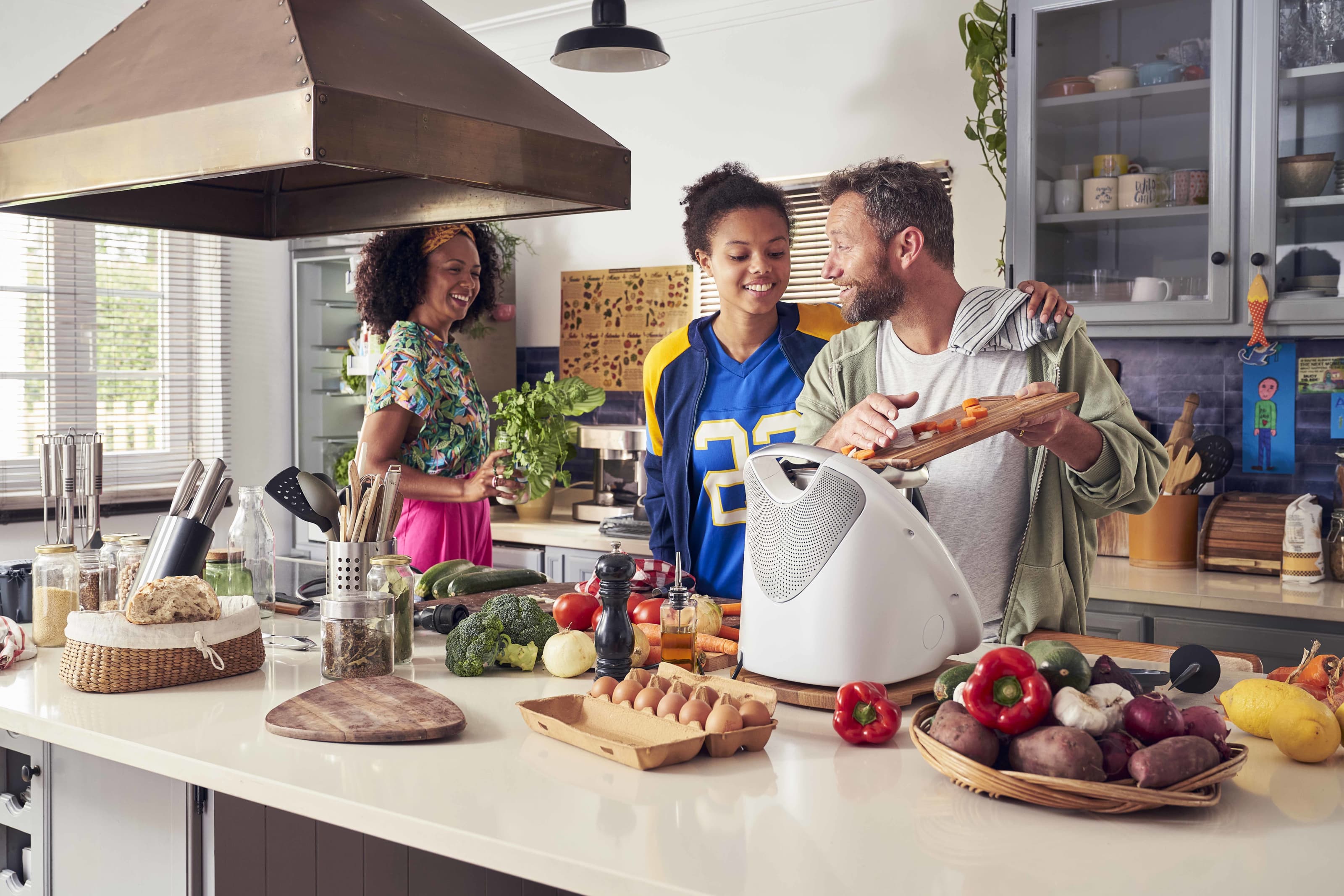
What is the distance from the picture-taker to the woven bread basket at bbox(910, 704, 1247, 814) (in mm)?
1077

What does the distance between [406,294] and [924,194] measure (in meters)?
1.44

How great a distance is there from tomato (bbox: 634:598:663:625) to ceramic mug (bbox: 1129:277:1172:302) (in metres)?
1.98

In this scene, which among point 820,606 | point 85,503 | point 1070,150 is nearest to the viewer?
point 820,606

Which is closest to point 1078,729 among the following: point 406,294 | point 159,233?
point 406,294

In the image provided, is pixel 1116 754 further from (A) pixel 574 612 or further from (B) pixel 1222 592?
(B) pixel 1222 592

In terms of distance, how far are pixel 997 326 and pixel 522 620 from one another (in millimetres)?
1032

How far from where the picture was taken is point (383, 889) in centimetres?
162

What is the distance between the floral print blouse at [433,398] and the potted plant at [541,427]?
4.11ft

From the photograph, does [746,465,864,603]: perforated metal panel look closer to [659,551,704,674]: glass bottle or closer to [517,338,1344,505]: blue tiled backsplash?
[659,551,704,674]: glass bottle

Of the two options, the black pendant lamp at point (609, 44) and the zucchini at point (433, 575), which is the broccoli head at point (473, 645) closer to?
the zucchini at point (433, 575)

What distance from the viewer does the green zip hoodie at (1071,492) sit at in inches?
76.4

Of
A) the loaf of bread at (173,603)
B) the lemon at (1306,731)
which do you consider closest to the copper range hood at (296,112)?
the loaf of bread at (173,603)

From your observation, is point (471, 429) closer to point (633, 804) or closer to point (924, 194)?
point (924, 194)

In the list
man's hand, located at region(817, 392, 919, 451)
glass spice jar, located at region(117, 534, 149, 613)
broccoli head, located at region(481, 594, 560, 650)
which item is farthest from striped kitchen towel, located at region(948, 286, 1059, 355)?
glass spice jar, located at region(117, 534, 149, 613)
